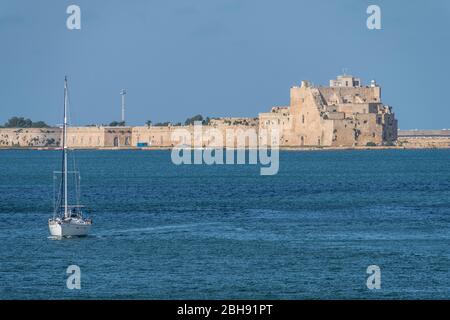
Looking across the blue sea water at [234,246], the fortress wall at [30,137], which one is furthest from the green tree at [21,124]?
the blue sea water at [234,246]

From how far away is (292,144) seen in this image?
133500 mm

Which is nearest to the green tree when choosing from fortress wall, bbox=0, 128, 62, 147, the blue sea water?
fortress wall, bbox=0, 128, 62, 147

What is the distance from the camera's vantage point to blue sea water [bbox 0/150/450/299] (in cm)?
2016

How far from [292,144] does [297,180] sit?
218ft

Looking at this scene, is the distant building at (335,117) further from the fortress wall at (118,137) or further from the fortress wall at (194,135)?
the fortress wall at (118,137)

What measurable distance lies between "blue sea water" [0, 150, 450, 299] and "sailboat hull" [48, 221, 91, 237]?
298 mm

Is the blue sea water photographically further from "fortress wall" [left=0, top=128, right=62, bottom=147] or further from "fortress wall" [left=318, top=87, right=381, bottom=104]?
"fortress wall" [left=0, top=128, right=62, bottom=147]

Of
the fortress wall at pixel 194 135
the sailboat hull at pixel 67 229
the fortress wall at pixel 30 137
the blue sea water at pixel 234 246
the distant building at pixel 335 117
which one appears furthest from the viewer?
the fortress wall at pixel 30 137

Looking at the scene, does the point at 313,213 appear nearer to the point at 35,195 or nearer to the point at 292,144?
the point at 35,195

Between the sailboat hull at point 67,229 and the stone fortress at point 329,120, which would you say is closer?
the sailboat hull at point 67,229

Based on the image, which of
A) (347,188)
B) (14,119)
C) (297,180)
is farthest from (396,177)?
(14,119)

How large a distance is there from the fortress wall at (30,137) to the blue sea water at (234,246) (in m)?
115

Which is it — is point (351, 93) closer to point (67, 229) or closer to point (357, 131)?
point (357, 131)

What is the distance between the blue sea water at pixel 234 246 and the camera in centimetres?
2016
